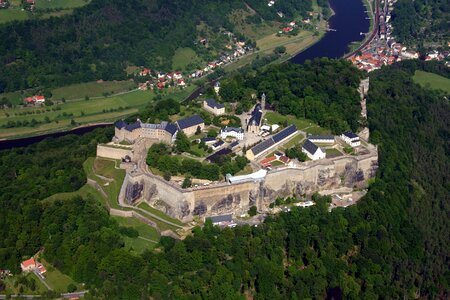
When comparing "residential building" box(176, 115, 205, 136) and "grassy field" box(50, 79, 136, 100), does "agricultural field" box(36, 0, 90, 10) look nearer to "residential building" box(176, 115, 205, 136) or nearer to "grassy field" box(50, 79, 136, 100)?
"grassy field" box(50, 79, 136, 100)

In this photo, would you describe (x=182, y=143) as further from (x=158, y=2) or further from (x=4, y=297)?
(x=158, y=2)

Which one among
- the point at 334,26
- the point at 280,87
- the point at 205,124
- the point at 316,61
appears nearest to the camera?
the point at 205,124

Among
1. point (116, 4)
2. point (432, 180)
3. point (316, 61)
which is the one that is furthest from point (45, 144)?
point (116, 4)

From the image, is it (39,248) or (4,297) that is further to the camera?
(39,248)

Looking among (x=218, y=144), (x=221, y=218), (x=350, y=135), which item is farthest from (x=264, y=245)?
(x=350, y=135)

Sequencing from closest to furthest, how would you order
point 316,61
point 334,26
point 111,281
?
point 111,281
point 316,61
point 334,26

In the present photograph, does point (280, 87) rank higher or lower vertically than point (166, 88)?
higher

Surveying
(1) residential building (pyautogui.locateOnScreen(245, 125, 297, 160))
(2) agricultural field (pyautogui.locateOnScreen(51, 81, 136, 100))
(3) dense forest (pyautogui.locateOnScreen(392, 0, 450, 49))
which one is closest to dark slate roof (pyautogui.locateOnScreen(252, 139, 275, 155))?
(1) residential building (pyautogui.locateOnScreen(245, 125, 297, 160))

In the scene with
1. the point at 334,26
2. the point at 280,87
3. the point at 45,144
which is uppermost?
the point at 280,87
